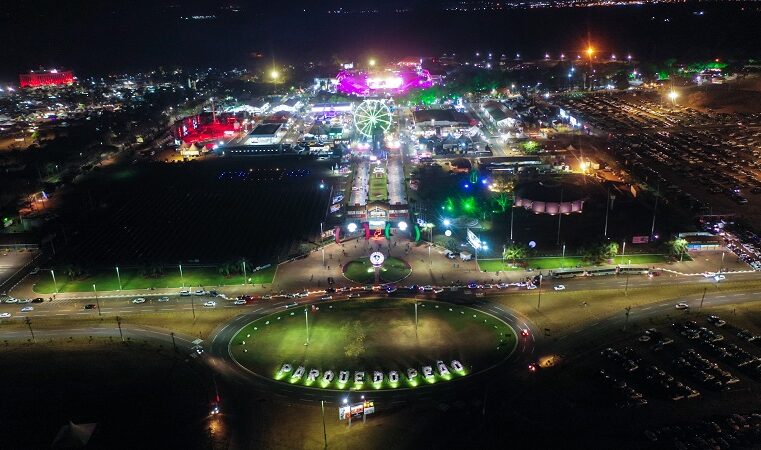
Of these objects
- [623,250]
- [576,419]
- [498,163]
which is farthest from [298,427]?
[498,163]

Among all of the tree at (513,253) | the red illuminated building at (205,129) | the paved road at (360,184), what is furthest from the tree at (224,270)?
the red illuminated building at (205,129)

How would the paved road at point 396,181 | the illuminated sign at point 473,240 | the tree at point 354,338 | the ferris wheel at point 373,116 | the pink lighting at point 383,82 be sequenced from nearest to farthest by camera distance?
the tree at point 354,338, the illuminated sign at point 473,240, the paved road at point 396,181, the ferris wheel at point 373,116, the pink lighting at point 383,82

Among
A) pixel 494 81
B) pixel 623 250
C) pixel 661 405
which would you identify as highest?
pixel 494 81

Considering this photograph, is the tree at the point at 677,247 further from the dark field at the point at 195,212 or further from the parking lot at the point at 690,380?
the dark field at the point at 195,212

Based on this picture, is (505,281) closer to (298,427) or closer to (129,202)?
(298,427)

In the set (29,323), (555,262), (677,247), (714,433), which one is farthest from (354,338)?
(677,247)
